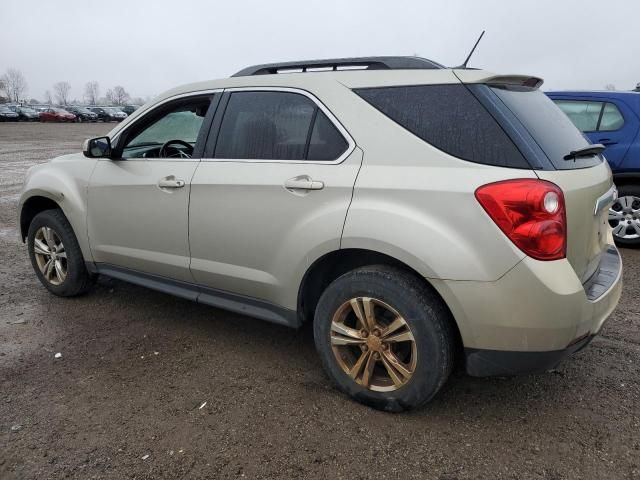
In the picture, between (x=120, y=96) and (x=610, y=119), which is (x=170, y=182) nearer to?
(x=610, y=119)

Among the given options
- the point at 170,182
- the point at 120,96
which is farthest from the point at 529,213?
the point at 120,96

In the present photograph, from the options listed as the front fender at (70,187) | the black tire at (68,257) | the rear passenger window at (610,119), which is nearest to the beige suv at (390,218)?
the front fender at (70,187)

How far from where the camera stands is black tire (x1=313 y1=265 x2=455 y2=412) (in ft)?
8.10

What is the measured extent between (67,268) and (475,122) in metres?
A: 3.41

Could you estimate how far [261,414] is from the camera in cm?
276

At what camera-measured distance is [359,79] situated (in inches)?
111

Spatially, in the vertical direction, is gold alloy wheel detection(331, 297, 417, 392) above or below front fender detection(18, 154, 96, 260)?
below

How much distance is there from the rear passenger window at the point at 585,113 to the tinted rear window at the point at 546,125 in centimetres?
364

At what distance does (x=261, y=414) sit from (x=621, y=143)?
5226 mm

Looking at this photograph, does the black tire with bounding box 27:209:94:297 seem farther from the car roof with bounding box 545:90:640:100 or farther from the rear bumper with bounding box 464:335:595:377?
the car roof with bounding box 545:90:640:100

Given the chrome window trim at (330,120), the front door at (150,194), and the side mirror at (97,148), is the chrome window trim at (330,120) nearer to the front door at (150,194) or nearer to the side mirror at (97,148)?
the front door at (150,194)

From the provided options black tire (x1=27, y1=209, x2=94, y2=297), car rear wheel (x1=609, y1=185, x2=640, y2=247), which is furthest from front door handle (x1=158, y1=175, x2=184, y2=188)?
car rear wheel (x1=609, y1=185, x2=640, y2=247)

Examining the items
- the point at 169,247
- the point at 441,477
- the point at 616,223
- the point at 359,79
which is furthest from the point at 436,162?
the point at 616,223

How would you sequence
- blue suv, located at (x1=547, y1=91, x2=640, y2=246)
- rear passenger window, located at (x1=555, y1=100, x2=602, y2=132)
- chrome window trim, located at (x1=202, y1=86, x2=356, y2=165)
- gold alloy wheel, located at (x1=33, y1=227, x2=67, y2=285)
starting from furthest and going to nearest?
rear passenger window, located at (x1=555, y1=100, x2=602, y2=132), blue suv, located at (x1=547, y1=91, x2=640, y2=246), gold alloy wheel, located at (x1=33, y1=227, x2=67, y2=285), chrome window trim, located at (x1=202, y1=86, x2=356, y2=165)
